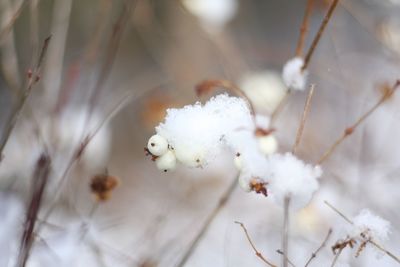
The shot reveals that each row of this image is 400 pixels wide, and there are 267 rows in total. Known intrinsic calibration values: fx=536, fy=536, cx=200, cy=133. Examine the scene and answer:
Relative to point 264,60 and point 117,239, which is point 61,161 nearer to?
point 117,239

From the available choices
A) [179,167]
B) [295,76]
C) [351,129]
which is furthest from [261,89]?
[351,129]

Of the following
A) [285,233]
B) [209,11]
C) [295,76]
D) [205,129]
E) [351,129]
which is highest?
[209,11]

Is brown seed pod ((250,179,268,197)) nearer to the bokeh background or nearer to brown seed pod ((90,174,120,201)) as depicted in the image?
the bokeh background

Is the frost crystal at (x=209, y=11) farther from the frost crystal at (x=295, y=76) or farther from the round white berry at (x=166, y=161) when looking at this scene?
the round white berry at (x=166, y=161)

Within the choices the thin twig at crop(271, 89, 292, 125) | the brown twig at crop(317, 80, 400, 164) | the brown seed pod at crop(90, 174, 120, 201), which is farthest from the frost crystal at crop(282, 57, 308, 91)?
the brown seed pod at crop(90, 174, 120, 201)

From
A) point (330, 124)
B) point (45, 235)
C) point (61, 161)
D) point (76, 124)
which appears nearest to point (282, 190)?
point (45, 235)

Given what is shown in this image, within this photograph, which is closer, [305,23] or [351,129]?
[351,129]

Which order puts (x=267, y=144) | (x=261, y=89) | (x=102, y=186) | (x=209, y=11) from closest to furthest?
(x=267, y=144), (x=102, y=186), (x=261, y=89), (x=209, y=11)

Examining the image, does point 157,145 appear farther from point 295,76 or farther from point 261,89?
point 261,89
